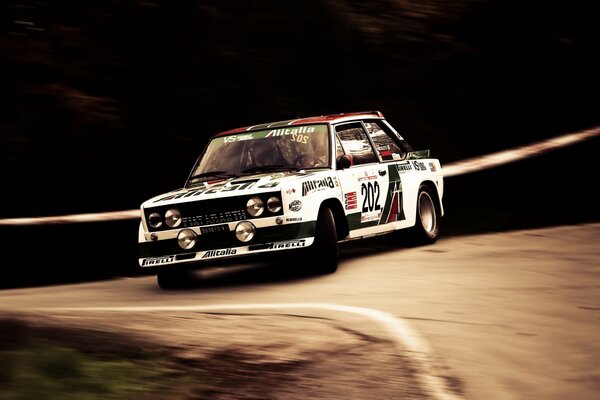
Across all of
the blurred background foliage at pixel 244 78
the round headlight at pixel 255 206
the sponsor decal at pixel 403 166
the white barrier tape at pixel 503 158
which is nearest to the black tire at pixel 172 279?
the round headlight at pixel 255 206

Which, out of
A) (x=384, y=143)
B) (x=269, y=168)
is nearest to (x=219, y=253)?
(x=269, y=168)

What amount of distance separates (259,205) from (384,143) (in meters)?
3.03

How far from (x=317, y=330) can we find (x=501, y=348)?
1287 mm

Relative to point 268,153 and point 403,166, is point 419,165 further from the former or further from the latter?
point 268,153

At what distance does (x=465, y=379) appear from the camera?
6.11m

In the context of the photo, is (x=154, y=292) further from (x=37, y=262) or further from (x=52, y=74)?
(x=52, y=74)

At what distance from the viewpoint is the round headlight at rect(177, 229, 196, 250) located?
10453 mm

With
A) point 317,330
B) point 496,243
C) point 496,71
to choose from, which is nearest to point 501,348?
point 317,330

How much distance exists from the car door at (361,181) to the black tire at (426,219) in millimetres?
994

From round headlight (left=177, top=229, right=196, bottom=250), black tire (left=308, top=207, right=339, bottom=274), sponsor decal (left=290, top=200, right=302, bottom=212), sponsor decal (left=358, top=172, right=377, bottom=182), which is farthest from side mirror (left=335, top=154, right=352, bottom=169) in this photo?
round headlight (left=177, top=229, right=196, bottom=250)

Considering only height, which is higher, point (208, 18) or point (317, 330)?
point (208, 18)

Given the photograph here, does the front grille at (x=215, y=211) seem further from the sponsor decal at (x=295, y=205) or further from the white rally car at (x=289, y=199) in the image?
the sponsor decal at (x=295, y=205)

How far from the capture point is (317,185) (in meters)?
10.6

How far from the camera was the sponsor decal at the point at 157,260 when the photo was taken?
34.6ft
